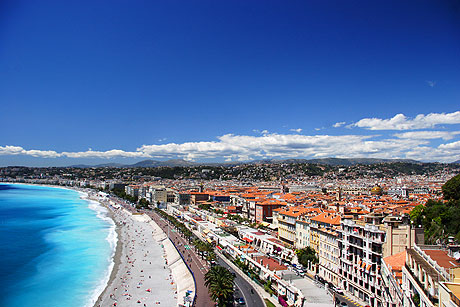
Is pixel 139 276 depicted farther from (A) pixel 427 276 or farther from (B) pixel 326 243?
(A) pixel 427 276

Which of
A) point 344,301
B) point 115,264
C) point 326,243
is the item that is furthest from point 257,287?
point 115,264

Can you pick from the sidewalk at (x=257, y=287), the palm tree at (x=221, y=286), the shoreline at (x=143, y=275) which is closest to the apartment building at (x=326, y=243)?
the sidewalk at (x=257, y=287)

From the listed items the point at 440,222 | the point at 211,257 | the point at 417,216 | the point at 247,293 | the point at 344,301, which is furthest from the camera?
the point at 417,216

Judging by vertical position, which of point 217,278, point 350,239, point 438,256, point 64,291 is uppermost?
point 438,256

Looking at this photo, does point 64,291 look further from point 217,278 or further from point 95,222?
point 95,222

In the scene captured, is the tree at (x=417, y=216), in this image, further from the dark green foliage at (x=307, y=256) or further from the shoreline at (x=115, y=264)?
the shoreline at (x=115, y=264)

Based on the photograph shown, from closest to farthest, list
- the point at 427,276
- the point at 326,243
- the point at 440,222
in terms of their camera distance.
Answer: the point at 427,276 → the point at 440,222 → the point at 326,243

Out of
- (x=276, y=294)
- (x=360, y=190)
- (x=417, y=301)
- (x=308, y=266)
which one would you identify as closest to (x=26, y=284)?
(x=276, y=294)
